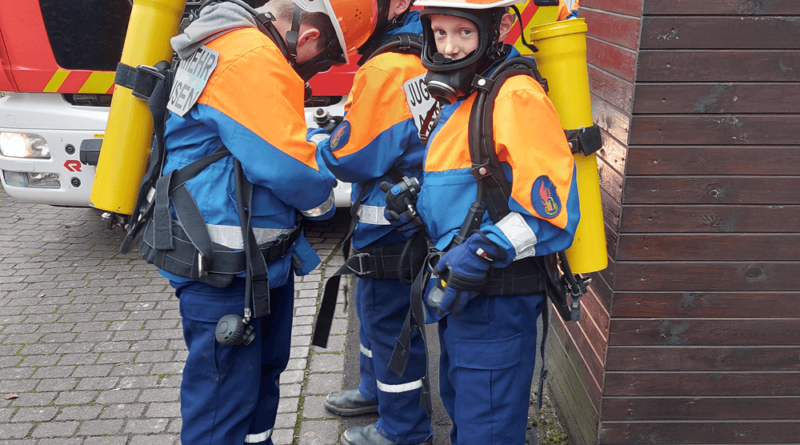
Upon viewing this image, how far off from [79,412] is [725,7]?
3.56m

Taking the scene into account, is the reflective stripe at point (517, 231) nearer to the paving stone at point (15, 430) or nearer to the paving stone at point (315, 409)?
the paving stone at point (315, 409)

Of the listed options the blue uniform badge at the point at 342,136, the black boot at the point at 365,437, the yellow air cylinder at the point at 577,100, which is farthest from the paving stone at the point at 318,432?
the yellow air cylinder at the point at 577,100

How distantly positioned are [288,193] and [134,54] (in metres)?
0.76

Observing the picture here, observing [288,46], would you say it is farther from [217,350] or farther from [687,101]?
[687,101]

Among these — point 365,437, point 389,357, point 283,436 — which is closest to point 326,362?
point 283,436

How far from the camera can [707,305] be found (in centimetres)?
264

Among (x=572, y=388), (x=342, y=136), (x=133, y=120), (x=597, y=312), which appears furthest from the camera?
(x=572, y=388)

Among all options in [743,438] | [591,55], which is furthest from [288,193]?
[743,438]

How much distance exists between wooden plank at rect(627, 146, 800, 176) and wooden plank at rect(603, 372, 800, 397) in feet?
2.67

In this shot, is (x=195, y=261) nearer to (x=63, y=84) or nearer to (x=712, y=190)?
(x=712, y=190)

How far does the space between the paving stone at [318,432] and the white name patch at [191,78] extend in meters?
1.82

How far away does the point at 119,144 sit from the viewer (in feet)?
8.61

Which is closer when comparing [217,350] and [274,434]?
[217,350]

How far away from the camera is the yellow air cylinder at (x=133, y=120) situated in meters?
2.53
